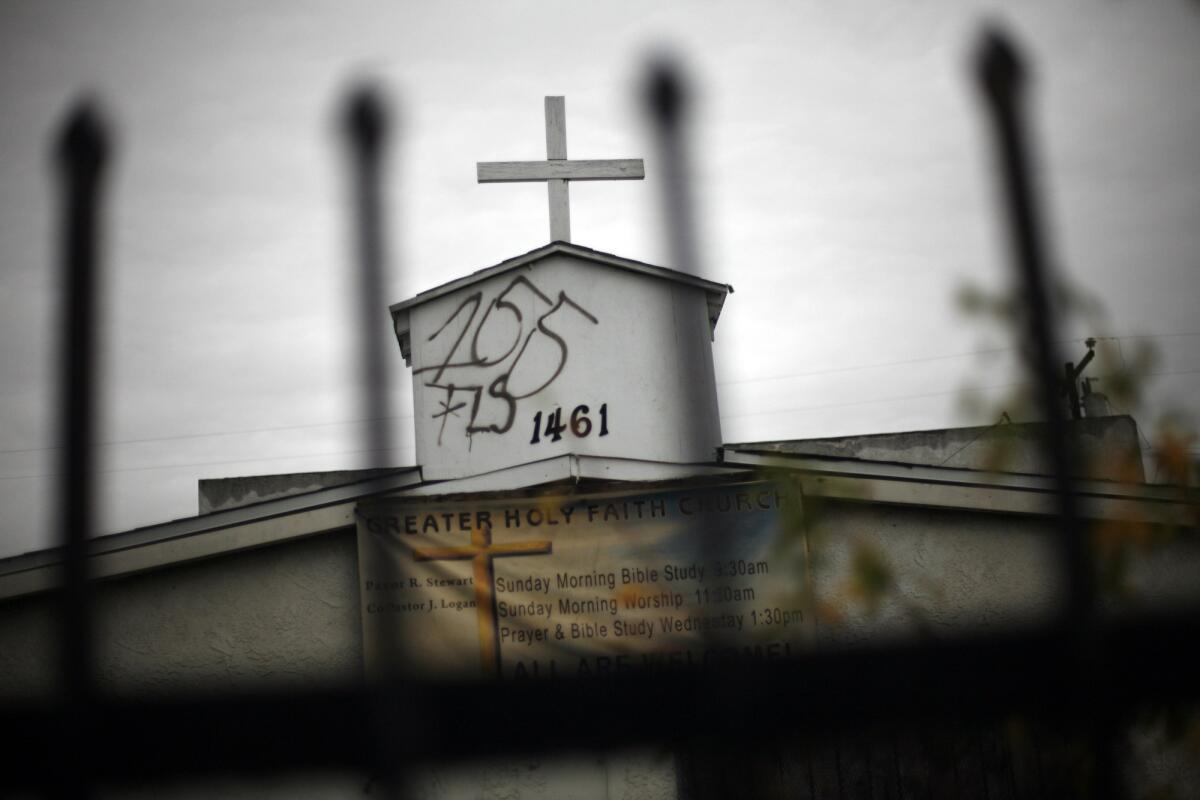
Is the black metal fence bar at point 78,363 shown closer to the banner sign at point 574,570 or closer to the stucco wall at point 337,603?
the banner sign at point 574,570

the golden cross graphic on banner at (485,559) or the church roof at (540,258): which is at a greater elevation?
the church roof at (540,258)

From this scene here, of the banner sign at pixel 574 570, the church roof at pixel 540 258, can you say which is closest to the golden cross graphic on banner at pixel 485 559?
the banner sign at pixel 574 570

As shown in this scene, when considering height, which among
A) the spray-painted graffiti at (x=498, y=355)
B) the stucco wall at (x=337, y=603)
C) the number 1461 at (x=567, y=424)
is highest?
the spray-painted graffiti at (x=498, y=355)

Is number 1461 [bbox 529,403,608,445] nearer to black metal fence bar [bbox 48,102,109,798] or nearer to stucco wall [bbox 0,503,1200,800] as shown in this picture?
stucco wall [bbox 0,503,1200,800]

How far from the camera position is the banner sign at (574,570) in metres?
6.84

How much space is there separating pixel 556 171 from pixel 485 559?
378 cm

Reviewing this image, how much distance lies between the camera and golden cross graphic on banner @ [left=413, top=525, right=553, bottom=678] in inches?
271

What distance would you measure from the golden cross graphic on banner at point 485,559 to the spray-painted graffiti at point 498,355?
1.72m

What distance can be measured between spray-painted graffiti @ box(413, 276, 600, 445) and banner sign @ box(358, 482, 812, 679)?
1699 mm

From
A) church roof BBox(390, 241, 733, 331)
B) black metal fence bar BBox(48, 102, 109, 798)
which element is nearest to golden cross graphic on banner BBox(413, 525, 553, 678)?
church roof BBox(390, 241, 733, 331)

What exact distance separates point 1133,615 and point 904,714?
1.33ft

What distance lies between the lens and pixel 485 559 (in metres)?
7.04

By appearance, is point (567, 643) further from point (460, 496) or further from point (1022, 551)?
point (1022, 551)

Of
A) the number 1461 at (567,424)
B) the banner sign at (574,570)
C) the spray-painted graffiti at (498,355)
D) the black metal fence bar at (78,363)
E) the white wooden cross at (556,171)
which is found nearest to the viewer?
Answer: the black metal fence bar at (78,363)
